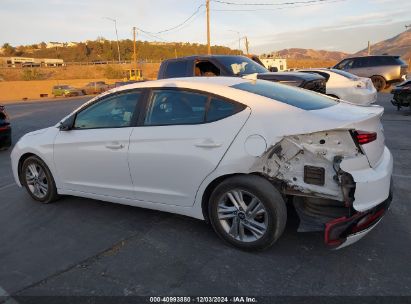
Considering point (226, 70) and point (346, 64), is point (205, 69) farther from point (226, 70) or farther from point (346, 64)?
point (346, 64)

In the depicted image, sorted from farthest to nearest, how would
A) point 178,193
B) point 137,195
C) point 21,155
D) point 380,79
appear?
point 380,79 < point 21,155 < point 137,195 < point 178,193

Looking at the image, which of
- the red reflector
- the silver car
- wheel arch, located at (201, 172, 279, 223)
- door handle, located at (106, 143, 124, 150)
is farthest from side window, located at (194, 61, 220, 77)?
the silver car

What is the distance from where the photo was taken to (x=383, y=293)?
115 inches

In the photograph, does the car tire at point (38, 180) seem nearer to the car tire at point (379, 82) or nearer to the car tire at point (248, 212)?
the car tire at point (248, 212)

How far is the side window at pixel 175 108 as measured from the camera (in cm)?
388

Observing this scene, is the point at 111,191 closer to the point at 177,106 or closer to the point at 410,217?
the point at 177,106

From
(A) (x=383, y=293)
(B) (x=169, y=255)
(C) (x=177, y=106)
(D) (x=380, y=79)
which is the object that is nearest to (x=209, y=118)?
(C) (x=177, y=106)

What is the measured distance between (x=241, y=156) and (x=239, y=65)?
5.91m

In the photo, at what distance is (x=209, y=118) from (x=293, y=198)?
3.64 ft

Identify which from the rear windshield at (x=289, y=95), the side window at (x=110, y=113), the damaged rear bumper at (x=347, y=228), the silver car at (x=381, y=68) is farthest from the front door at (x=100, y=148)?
the silver car at (x=381, y=68)

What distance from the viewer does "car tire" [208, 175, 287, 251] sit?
345cm

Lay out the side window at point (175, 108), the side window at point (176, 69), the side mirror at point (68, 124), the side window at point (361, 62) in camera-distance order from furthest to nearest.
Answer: the side window at point (361, 62)
the side window at point (176, 69)
the side mirror at point (68, 124)
the side window at point (175, 108)

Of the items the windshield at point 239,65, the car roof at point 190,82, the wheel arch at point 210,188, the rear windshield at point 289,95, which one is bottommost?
the wheel arch at point 210,188

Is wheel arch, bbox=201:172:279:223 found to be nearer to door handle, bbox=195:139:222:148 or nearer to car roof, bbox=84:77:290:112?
door handle, bbox=195:139:222:148
